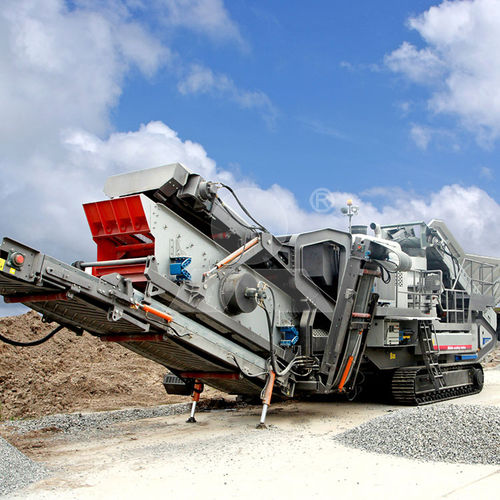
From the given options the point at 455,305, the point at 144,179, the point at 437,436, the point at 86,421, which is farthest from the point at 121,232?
the point at 455,305

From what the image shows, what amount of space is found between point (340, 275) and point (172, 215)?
3016 mm

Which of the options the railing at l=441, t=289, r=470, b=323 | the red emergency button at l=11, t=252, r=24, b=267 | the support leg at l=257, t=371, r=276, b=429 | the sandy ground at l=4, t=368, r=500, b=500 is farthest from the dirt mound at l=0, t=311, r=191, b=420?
the red emergency button at l=11, t=252, r=24, b=267

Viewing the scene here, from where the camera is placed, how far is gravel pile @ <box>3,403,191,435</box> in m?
8.52

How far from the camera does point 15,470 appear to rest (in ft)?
18.6

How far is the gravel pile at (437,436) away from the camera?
20.7 ft

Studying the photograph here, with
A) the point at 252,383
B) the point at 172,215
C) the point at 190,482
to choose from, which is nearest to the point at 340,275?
the point at 252,383

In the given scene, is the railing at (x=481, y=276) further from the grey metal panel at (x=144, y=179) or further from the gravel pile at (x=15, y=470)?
the gravel pile at (x=15, y=470)

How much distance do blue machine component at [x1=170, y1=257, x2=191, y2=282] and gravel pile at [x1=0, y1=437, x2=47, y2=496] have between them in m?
2.51

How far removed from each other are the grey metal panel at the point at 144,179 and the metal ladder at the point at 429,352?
546 cm

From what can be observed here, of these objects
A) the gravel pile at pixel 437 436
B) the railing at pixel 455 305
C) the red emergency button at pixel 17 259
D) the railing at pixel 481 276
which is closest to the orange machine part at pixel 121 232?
the red emergency button at pixel 17 259

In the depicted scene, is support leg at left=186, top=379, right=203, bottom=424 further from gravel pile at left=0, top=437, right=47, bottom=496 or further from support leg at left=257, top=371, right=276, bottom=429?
gravel pile at left=0, top=437, right=47, bottom=496

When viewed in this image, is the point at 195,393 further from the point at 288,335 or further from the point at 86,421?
the point at 86,421

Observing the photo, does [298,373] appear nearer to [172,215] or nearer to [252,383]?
[252,383]

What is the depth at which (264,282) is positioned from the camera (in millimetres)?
8445
